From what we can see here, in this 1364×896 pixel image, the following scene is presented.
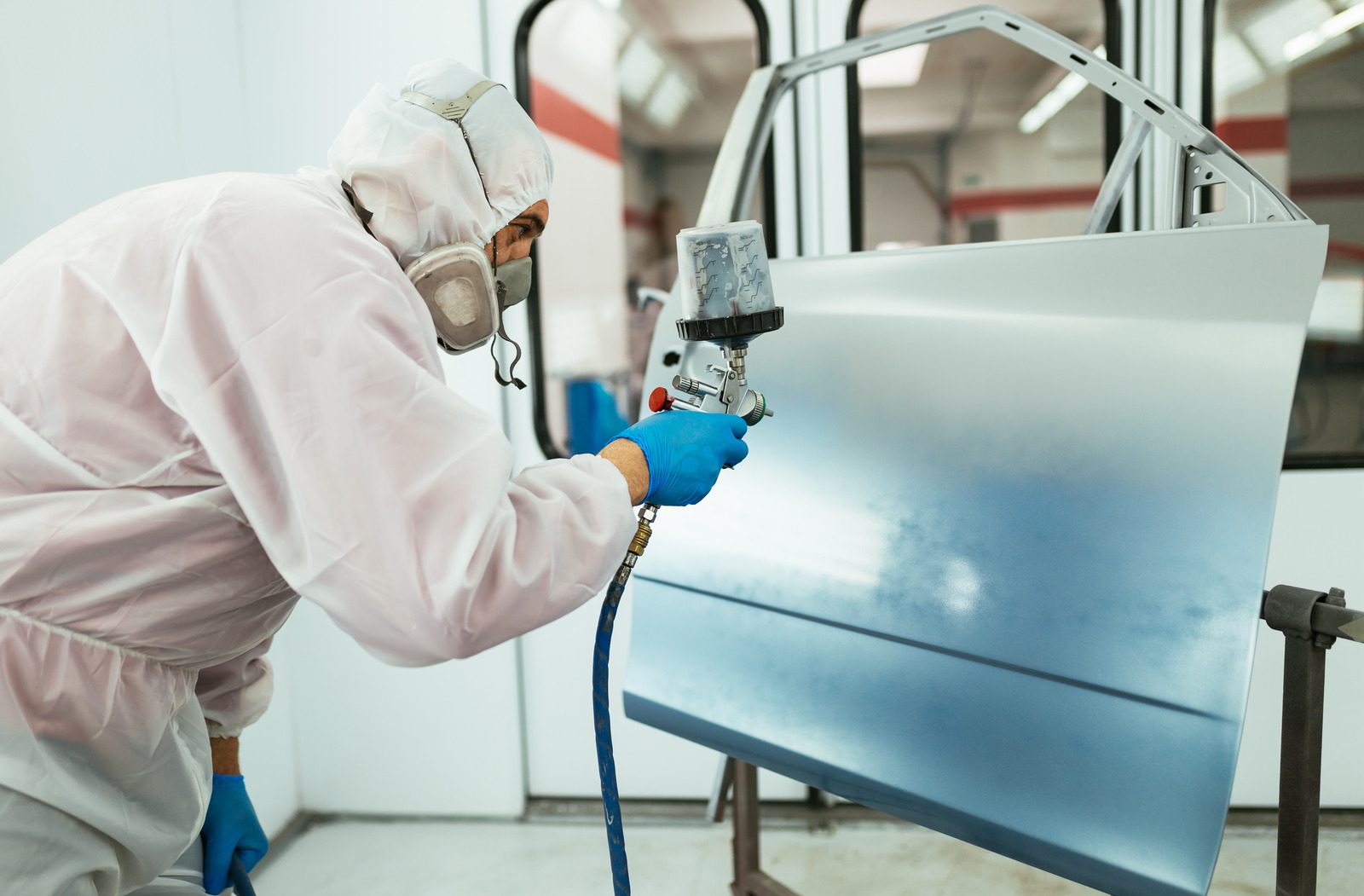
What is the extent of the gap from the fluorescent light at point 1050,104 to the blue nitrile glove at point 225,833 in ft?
11.6

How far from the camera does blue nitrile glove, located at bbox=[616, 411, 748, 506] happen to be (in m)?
1.03

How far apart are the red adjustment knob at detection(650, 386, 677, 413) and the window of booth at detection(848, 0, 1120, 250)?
1.32 meters

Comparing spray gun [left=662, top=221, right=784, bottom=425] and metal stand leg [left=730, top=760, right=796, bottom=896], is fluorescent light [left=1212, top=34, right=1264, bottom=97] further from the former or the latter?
metal stand leg [left=730, top=760, right=796, bottom=896]

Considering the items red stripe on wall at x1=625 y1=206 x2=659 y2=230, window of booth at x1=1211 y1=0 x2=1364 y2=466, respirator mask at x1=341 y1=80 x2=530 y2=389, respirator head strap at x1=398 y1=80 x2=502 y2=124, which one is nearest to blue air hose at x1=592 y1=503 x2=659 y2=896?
respirator mask at x1=341 y1=80 x2=530 y2=389

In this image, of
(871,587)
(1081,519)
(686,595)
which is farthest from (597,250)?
(1081,519)

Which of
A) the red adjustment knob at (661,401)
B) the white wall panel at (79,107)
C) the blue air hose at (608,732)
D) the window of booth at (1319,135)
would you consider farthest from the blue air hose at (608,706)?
the window of booth at (1319,135)

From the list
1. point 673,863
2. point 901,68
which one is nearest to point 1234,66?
point 901,68

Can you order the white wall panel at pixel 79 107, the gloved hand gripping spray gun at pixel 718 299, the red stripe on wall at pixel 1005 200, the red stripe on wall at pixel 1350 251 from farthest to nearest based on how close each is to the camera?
1. the red stripe on wall at pixel 1005 200
2. the red stripe on wall at pixel 1350 251
3. the white wall panel at pixel 79 107
4. the gloved hand gripping spray gun at pixel 718 299

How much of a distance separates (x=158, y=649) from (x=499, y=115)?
664mm

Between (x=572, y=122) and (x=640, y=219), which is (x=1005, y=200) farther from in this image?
(x=572, y=122)

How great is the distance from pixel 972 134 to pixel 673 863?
9.72 feet

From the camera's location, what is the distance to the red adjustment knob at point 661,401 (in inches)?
45.1

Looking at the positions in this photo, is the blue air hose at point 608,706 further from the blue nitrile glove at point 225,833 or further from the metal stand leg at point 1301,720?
the metal stand leg at point 1301,720

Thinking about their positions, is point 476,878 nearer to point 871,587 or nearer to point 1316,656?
point 871,587
